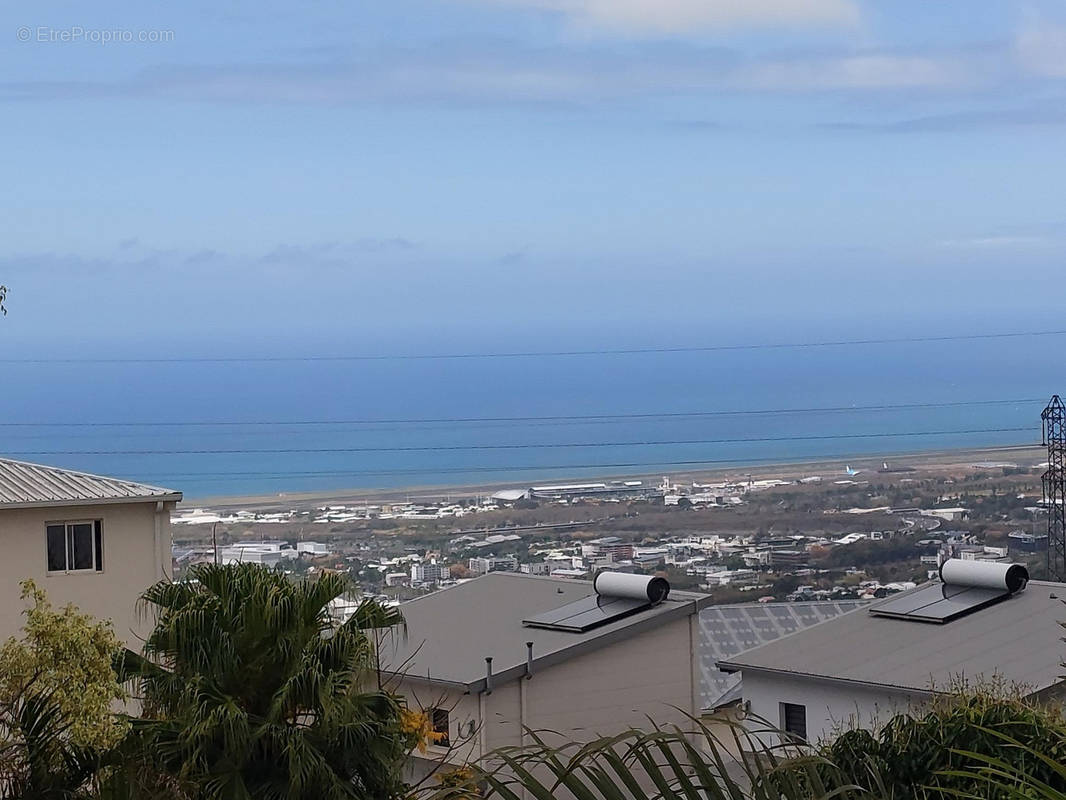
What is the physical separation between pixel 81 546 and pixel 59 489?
86 centimetres

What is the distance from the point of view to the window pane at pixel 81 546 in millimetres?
19906

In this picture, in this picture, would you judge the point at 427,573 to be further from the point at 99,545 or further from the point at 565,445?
the point at 565,445

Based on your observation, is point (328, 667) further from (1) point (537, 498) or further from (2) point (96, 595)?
(1) point (537, 498)

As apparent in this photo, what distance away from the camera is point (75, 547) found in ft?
65.5

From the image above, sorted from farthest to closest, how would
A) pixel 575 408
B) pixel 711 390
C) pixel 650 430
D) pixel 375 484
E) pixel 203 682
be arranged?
pixel 711 390
pixel 575 408
pixel 650 430
pixel 375 484
pixel 203 682

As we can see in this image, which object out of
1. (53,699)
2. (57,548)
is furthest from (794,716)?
(53,699)

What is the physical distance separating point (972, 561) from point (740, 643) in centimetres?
596

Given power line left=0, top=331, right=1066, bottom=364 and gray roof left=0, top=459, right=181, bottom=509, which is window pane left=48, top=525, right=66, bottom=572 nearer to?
gray roof left=0, top=459, right=181, bottom=509

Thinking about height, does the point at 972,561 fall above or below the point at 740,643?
above

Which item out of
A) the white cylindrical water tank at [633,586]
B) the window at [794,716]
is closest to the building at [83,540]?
the white cylindrical water tank at [633,586]

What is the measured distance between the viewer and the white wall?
19000 mm

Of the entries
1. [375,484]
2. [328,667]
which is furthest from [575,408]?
[328,667]

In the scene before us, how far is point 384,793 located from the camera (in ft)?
33.4

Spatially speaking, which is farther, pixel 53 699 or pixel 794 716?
pixel 794 716
